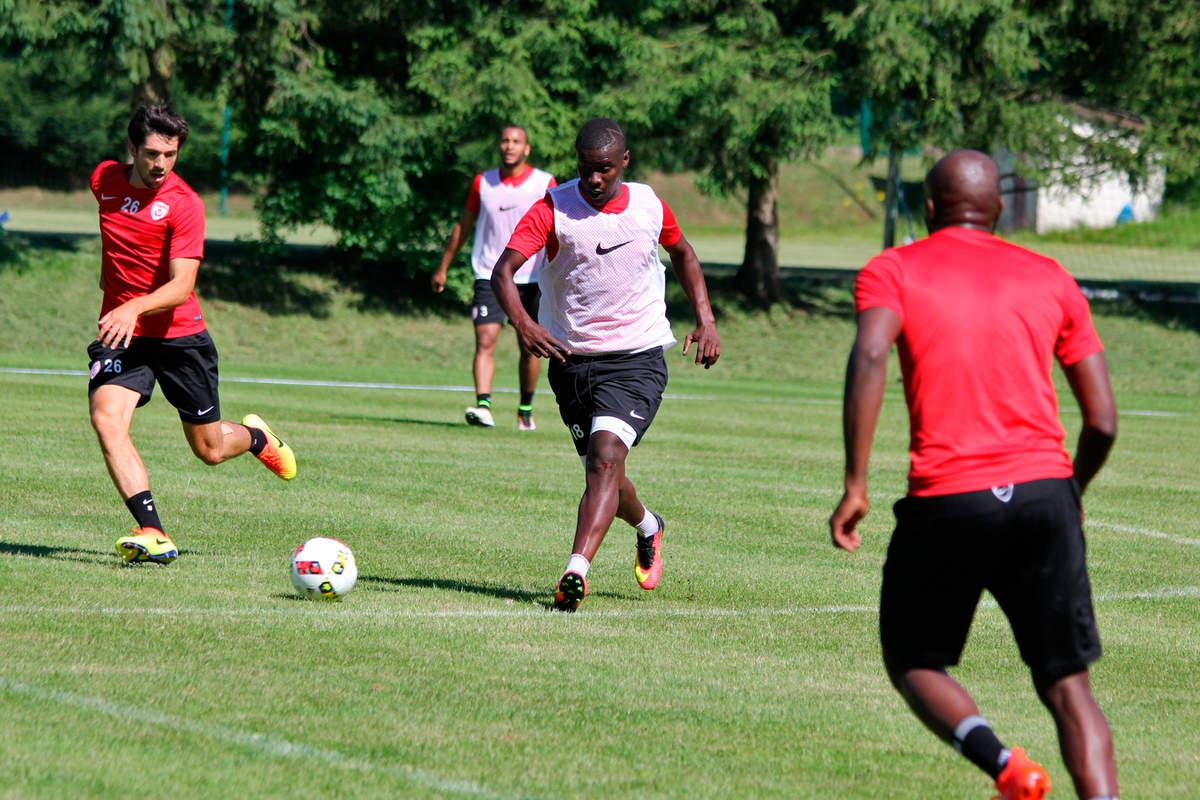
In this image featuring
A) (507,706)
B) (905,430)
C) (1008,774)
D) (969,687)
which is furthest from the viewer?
(905,430)

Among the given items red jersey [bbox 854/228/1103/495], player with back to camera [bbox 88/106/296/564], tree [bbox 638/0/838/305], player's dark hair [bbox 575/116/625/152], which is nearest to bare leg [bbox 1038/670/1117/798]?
red jersey [bbox 854/228/1103/495]

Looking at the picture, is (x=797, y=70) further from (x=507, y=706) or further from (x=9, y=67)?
(x=9, y=67)

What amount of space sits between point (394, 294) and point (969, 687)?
24852 millimetres

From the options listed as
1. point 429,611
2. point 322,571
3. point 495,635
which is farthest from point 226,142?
point 495,635

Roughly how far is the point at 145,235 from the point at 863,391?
4.78 metres

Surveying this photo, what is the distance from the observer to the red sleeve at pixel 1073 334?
439cm

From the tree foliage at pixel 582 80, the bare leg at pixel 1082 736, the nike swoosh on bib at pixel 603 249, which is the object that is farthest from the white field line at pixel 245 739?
the tree foliage at pixel 582 80

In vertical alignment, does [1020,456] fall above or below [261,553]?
above

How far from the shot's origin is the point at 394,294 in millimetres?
30266

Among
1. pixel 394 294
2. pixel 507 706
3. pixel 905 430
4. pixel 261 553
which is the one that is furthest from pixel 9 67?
pixel 507 706

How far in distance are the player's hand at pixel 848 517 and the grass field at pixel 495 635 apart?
78cm

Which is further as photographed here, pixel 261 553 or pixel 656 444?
pixel 656 444

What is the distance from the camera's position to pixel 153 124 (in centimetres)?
768

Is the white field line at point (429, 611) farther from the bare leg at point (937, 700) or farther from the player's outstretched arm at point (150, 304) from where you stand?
the bare leg at point (937, 700)
